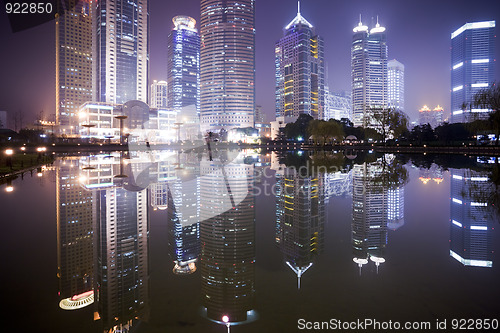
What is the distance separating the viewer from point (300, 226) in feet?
23.8

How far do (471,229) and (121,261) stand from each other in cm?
742

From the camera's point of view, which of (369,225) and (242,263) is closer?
(242,263)

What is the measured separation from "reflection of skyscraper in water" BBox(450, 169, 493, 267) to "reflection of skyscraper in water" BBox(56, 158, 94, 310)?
19.4 feet

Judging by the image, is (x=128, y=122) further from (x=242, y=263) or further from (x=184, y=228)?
(x=242, y=263)

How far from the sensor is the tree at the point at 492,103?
131 ft

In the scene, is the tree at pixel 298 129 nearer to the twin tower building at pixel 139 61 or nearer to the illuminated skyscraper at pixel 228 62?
the twin tower building at pixel 139 61

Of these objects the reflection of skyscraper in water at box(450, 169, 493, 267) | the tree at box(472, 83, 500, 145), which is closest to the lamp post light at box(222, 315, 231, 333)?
the reflection of skyscraper in water at box(450, 169, 493, 267)

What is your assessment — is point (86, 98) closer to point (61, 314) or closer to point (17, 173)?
point (17, 173)

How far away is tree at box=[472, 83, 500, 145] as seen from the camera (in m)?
40.1

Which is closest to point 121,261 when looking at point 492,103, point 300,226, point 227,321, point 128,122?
point 227,321

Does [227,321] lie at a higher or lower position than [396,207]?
lower

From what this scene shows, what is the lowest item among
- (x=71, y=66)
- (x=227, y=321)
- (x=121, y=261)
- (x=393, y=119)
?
(x=227, y=321)

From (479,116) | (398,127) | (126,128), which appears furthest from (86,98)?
(479,116)

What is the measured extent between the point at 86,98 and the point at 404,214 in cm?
16190
